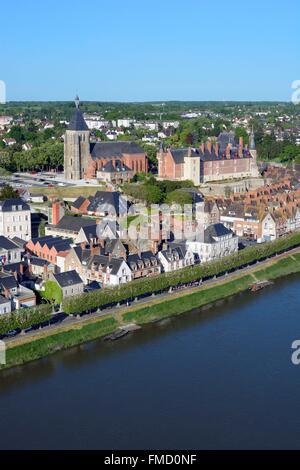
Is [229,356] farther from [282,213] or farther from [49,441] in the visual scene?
[282,213]

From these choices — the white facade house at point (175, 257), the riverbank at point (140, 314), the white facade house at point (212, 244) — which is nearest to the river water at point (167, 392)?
the riverbank at point (140, 314)

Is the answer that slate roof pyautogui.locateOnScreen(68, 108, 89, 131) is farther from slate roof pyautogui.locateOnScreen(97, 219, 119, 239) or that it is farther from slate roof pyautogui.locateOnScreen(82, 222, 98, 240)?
slate roof pyautogui.locateOnScreen(82, 222, 98, 240)

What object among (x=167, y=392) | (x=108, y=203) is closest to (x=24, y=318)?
(x=167, y=392)

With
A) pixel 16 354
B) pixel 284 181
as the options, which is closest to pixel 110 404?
pixel 16 354

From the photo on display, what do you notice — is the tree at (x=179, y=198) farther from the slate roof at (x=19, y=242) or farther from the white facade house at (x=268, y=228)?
the slate roof at (x=19, y=242)

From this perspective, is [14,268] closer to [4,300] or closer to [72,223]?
[4,300]
